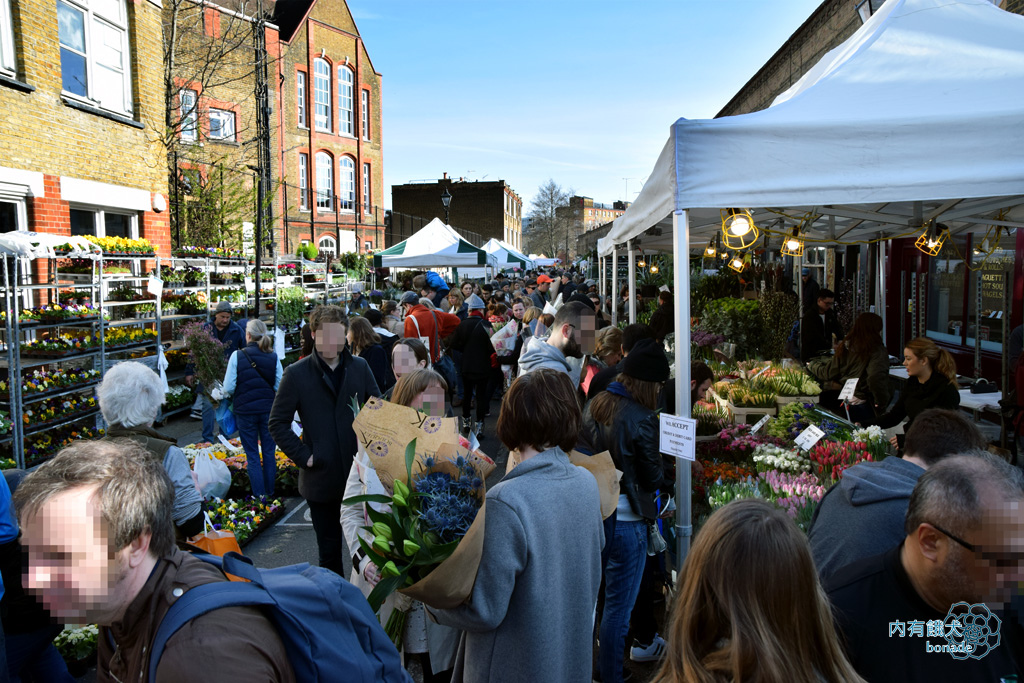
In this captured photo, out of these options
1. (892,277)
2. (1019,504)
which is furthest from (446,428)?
(892,277)

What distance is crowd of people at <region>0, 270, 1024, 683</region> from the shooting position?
132 centimetres

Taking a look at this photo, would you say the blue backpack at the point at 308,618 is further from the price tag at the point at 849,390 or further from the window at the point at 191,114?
the window at the point at 191,114

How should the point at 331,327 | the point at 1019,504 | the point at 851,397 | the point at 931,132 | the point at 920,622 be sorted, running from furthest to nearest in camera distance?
the point at 851,397 → the point at 331,327 → the point at 931,132 → the point at 920,622 → the point at 1019,504

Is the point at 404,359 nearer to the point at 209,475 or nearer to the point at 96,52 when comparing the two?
the point at 209,475

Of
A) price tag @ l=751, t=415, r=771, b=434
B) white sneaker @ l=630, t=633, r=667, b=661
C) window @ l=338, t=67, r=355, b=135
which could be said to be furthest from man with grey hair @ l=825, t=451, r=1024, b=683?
window @ l=338, t=67, r=355, b=135

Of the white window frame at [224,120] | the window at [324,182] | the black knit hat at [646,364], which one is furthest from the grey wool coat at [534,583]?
the window at [324,182]

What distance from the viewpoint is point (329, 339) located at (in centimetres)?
398

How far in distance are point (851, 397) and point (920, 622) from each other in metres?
4.06

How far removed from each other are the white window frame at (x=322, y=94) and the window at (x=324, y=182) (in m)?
1.43

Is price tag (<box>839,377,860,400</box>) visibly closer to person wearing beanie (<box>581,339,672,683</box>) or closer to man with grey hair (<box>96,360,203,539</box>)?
person wearing beanie (<box>581,339,672,683</box>)

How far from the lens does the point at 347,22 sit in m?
33.5

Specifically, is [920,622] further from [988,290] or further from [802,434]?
[988,290]

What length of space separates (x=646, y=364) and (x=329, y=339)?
1.95m

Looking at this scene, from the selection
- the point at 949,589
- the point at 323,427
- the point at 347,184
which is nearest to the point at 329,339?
the point at 323,427
